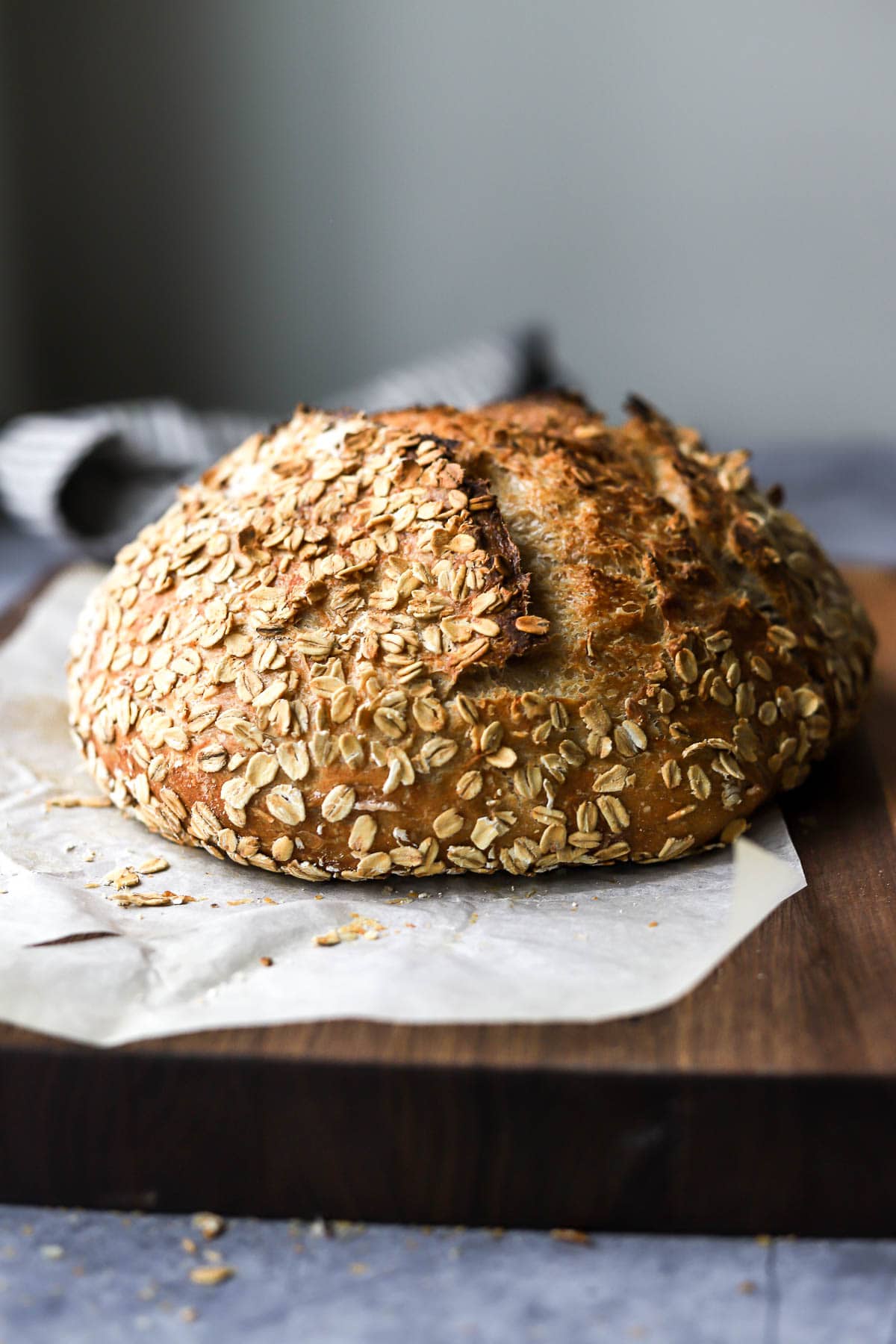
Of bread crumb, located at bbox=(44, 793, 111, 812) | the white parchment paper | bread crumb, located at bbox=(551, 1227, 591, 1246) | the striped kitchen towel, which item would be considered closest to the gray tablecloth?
bread crumb, located at bbox=(551, 1227, 591, 1246)

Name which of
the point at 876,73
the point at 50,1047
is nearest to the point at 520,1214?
the point at 50,1047

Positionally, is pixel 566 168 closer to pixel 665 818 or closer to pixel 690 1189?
pixel 665 818

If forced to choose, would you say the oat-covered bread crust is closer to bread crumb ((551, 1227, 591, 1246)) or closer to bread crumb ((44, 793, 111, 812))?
bread crumb ((44, 793, 111, 812))

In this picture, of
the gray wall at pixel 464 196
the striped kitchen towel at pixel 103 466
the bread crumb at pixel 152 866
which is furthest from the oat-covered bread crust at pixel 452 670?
the gray wall at pixel 464 196

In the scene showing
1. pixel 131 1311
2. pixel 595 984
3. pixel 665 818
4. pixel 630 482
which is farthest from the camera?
pixel 630 482

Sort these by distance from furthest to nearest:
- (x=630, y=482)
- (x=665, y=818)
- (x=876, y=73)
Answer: (x=876, y=73)
(x=630, y=482)
(x=665, y=818)

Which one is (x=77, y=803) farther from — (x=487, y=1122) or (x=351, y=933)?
(x=487, y=1122)

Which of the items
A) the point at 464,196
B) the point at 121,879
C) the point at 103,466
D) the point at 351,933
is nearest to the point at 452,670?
the point at 351,933
